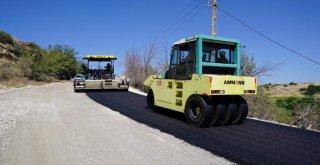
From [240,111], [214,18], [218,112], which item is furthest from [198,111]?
[214,18]

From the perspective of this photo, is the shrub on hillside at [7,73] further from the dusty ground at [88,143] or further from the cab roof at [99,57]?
the dusty ground at [88,143]

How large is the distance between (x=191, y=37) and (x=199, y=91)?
1.65 meters

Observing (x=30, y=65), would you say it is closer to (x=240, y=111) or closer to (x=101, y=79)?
(x=101, y=79)

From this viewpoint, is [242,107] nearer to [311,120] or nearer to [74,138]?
[311,120]

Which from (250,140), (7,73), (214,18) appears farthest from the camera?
(7,73)

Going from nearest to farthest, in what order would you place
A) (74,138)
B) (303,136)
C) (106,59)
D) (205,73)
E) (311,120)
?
(74,138) → (303,136) → (205,73) → (311,120) → (106,59)

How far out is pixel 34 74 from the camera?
36062 mm

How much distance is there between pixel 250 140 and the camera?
6.84 meters

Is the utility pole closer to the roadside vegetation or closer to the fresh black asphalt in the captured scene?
the fresh black asphalt

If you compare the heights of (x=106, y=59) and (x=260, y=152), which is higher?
(x=106, y=59)

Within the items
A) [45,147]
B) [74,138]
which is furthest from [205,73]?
[45,147]

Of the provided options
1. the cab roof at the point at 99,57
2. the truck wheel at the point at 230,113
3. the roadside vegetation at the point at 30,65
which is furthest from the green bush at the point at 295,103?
the roadside vegetation at the point at 30,65

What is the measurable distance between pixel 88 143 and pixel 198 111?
10.9 feet

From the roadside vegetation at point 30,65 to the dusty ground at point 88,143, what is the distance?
19.5 metres
